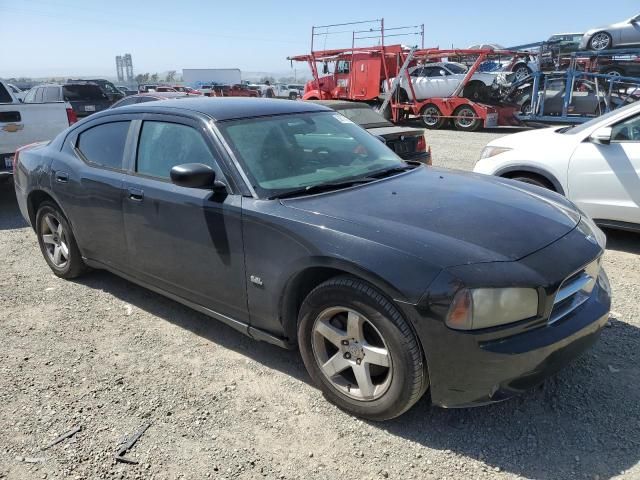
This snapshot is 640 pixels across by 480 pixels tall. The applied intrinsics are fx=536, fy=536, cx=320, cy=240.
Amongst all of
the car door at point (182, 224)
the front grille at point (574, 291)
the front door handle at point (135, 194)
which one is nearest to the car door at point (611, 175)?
the front grille at point (574, 291)

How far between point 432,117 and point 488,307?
53.5 ft

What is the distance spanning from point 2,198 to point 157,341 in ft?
21.1

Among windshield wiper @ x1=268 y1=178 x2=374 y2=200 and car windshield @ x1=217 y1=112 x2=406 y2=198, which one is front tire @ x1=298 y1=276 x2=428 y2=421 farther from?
car windshield @ x1=217 y1=112 x2=406 y2=198

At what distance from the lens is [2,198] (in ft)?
28.5

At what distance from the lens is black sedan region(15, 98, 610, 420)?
2.45 meters

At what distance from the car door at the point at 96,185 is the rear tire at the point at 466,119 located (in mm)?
14261

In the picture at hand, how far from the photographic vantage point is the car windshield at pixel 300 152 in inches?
129

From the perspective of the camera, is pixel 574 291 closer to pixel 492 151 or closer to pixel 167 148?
pixel 167 148

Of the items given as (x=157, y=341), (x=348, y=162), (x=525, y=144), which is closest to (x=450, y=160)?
(x=525, y=144)

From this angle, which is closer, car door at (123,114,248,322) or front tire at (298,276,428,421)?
front tire at (298,276,428,421)

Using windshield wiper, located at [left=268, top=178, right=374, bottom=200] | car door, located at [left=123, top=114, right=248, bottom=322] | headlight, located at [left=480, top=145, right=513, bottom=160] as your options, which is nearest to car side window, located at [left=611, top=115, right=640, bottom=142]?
headlight, located at [left=480, top=145, right=513, bottom=160]

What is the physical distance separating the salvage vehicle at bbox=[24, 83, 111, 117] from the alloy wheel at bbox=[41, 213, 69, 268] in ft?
38.3

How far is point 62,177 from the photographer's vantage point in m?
4.43

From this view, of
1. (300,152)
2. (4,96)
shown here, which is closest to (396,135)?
(300,152)
